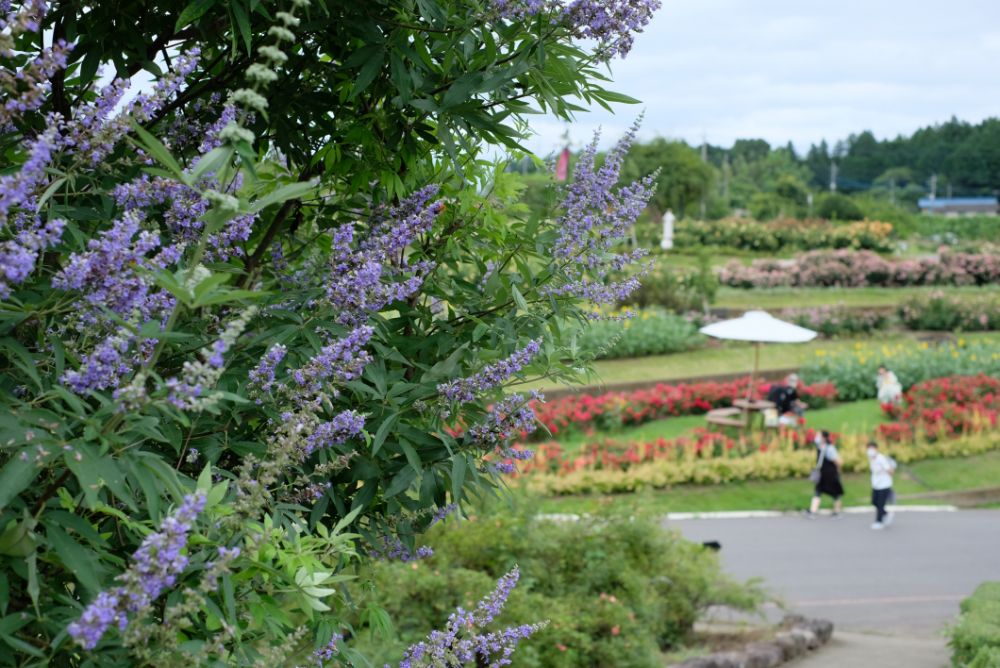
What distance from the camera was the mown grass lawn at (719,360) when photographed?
75.3 feet

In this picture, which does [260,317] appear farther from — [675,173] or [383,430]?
[675,173]

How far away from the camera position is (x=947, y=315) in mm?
29188

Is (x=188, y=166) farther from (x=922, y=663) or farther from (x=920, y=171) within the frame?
(x=920, y=171)

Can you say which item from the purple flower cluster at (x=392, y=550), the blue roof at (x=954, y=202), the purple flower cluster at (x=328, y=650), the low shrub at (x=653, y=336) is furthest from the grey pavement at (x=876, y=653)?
the blue roof at (x=954, y=202)

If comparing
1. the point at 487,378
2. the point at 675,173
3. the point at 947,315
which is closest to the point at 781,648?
the point at 487,378

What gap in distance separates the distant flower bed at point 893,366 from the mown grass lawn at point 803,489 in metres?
3.84

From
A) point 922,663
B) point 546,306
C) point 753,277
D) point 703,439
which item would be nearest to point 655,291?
point 753,277

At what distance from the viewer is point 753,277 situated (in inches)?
1378

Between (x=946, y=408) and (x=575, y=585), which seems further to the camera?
(x=946, y=408)

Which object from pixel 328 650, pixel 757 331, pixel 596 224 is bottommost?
pixel 757 331

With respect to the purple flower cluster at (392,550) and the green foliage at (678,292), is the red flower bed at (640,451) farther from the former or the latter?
the purple flower cluster at (392,550)

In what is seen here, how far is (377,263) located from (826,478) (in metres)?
14.1

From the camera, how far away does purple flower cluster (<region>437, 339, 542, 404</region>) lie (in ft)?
8.46

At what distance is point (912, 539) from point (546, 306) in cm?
1321
